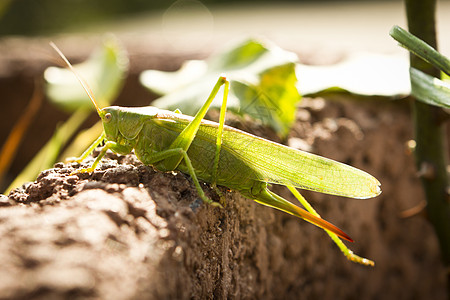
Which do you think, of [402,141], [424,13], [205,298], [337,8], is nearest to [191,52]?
[402,141]

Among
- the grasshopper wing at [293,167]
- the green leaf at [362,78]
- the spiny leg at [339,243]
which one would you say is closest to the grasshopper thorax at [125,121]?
the grasshopper wing at [293,167]

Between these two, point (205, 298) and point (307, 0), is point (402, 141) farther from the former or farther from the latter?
point (307, 0)

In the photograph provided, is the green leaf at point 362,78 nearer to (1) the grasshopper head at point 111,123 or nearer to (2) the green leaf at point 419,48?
(2) the green leaf at point 419,48

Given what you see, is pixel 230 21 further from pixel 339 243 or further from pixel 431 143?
pixel 339 243

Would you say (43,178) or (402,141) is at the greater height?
(43,178)

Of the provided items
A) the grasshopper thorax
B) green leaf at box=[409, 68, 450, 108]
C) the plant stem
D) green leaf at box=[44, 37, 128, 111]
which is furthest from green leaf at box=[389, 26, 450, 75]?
green leaf at box=[44, 37, 128, 111]

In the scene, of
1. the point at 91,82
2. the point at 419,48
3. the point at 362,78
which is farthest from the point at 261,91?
the point at 91,82
